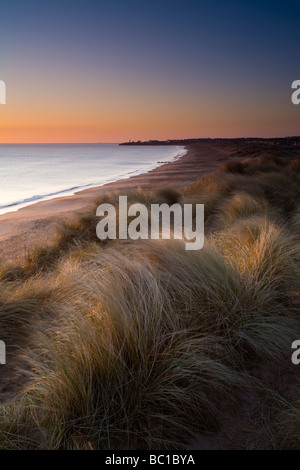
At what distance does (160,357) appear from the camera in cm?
210

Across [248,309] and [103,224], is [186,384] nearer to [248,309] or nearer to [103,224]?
[248,309]

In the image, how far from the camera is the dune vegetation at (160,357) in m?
1.77

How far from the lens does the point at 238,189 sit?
8.84 meters

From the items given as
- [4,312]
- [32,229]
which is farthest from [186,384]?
[32,229]

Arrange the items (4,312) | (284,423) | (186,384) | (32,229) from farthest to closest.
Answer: (32,229), (4,312), (186,384), (284,423)

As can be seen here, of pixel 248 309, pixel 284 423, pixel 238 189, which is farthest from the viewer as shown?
pixel 238 189

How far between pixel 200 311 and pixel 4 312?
1741 mm

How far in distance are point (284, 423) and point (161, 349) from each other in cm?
79

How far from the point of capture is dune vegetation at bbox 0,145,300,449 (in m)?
1.77
